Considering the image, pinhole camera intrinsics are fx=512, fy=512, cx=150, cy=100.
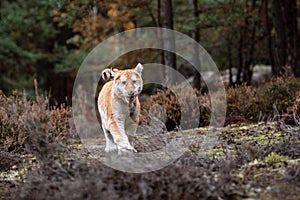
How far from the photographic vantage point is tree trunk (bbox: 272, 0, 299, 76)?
12.7m

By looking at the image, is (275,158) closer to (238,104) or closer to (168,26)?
(238,104)

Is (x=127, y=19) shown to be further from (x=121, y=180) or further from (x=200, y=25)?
(x=121, y=180)

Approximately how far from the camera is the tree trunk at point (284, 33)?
41.7 ft

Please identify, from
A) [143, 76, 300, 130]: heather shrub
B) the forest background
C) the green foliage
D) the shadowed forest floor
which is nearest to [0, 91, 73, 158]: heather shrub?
the shadowed forest floor

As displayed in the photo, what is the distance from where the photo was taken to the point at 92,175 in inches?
149

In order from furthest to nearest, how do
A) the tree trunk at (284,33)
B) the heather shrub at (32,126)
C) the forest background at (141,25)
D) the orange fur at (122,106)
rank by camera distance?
1. the forest background at (141,25)
2. the tree trunk at (284,33)
3. the orange fur at (122,106)
4. the heather shrub at (32,126)

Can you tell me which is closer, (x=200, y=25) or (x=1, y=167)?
(x=1, y=167)

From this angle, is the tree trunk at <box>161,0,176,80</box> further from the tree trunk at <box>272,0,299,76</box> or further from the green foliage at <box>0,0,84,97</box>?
the green foliage at <box>0,0,84,97</box>

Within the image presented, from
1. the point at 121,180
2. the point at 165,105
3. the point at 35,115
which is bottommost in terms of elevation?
the point at 165,105

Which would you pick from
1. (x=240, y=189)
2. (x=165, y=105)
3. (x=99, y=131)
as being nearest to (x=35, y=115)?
(x=240, y=189)

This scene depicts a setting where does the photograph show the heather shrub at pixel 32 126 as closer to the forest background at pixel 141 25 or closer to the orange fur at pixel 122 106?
the orange fur at pixel 122 106

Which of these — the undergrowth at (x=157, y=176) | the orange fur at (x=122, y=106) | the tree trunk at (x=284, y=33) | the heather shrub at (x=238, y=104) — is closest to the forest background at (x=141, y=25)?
the tree trunk at (x=284, y=33)

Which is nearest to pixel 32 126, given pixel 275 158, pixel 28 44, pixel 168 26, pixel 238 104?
pixel 275 158

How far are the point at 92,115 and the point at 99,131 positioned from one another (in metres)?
2.43
